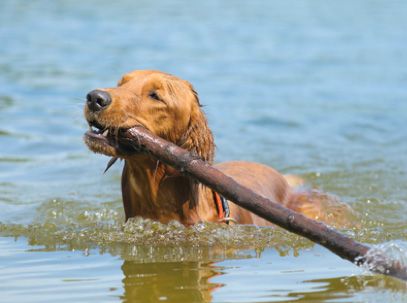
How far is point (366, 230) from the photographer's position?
20.0ft

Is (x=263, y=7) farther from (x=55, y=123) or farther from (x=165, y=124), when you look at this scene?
(x=165, y=124)

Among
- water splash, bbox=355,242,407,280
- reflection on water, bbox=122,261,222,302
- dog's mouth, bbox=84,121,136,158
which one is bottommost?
reflection on water, bbox=122,261,222,302

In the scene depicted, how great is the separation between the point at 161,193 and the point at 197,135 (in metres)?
0.54

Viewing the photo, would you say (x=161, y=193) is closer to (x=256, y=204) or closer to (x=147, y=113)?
(x=147, y=113)

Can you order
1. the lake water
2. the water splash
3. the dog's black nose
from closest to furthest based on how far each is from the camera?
1. the water splash
2. the lake water
3. the dog's black nose

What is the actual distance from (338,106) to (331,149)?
11.6 ft

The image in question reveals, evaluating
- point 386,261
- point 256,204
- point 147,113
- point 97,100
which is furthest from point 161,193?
point 386,261

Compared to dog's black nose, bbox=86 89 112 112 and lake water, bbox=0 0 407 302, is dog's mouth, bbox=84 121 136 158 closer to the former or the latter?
dog's black nose, bbox=86 89 112 112

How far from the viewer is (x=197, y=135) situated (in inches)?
205

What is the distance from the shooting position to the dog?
471cm

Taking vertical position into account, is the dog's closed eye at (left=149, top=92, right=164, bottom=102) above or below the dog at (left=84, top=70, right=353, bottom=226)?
above

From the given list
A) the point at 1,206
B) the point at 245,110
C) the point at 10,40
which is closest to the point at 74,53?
the point at 10,40

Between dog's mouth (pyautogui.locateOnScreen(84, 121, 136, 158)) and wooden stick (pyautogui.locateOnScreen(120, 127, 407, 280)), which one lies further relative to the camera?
dog's mouth (pyautogui.locateOnScreen(84, 121, 136, 158))

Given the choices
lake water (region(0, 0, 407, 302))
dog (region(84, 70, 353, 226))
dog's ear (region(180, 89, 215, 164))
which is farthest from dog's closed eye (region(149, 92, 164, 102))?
lake water (region(0, 0, 407, 302))
